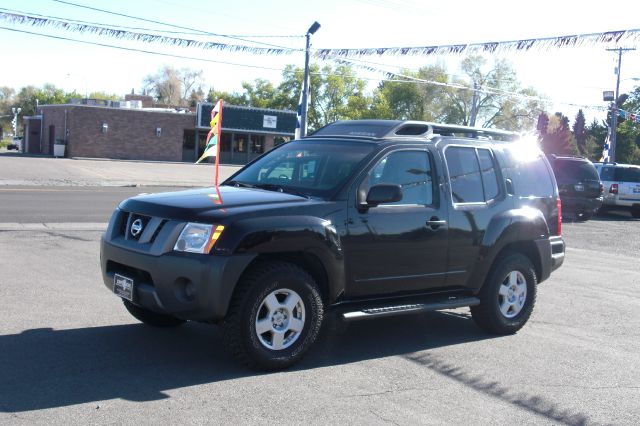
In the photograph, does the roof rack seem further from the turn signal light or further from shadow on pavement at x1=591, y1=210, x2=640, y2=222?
the turn signal light

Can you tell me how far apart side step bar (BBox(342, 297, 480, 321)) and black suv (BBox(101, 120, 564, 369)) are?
0.04 ft

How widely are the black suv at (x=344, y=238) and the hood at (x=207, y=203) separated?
0.6 inches

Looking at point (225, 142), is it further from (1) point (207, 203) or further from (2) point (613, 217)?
(1) point (207, 203)

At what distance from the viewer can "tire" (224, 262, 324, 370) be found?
5180mm

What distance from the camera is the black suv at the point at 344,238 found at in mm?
5176

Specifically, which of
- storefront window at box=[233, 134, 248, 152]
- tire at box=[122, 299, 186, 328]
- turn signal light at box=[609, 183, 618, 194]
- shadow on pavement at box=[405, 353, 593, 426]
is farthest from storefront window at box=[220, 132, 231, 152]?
shadow on pavement at box=[405, 353, 593, 426]

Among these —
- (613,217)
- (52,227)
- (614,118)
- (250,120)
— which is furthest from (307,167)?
(250,120)

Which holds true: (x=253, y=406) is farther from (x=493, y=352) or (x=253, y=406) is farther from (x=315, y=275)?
(x=493, y=352)

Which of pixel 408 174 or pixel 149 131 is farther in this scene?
pixel 149 131

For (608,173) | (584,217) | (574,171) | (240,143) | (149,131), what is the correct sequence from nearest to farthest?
(574,171)
(584,217)
(608,173)
(149,131)
(240,143)

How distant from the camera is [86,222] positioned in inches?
579

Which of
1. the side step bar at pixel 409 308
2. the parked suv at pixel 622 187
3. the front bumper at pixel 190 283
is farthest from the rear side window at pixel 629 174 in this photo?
the front bumper at pixel 190 283

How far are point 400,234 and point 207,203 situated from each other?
1.73m

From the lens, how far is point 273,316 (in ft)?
17.7
